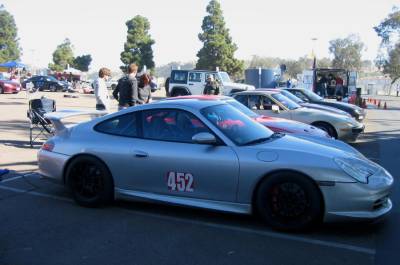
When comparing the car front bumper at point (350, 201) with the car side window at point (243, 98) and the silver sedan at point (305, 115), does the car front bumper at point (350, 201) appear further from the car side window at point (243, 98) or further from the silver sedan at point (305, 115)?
the car side window at point (243, 98)

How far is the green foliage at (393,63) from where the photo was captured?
67.2 m

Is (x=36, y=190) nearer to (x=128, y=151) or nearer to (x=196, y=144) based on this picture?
(x=128, y=151)

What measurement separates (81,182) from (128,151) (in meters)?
0.79

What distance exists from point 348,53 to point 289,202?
299ft

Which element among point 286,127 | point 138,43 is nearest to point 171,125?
point 286,127

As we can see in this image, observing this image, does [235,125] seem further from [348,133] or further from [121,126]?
[348,133]

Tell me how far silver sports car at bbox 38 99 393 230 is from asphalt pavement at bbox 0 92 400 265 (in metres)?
0.22

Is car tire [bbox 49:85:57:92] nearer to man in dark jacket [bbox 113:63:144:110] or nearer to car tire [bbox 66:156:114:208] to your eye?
man in dark jacket [bbox 113:63:144:110]

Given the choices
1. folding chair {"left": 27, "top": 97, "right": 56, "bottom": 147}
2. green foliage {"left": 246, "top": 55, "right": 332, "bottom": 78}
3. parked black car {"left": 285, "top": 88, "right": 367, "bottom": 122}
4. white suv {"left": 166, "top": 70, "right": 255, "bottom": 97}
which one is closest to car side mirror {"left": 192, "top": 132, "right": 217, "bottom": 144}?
folding chair {"left": 27, "top": 97, "right": 56, "bottom": 147}

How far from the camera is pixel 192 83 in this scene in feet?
78.6

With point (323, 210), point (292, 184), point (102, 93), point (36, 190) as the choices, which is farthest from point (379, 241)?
point (102, 93)

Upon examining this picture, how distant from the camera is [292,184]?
4766 millimetres

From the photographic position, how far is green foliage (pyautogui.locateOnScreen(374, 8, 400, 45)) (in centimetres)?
6316

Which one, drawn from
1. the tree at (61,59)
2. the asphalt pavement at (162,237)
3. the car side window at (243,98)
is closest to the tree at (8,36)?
the tree at (61,59)
